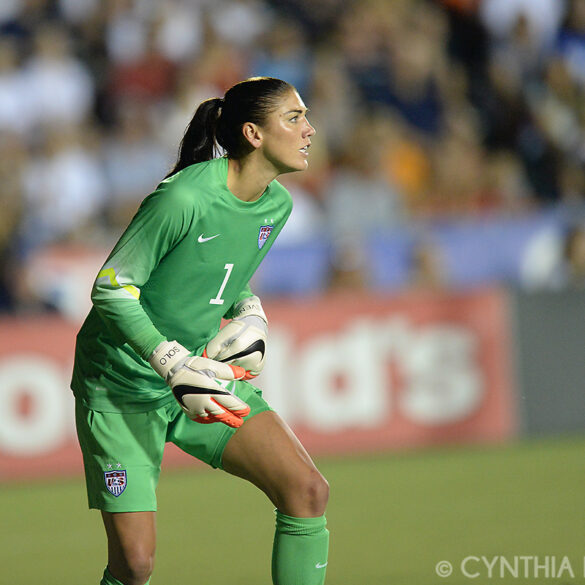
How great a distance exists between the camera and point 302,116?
382cm

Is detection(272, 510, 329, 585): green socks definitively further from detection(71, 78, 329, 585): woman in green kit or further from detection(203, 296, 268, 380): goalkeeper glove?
detection(203, 296, 268, 380): goalkeeper glove

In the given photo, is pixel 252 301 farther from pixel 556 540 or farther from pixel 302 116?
pixel 556 540

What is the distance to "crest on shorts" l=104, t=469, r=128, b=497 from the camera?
377 centimetres

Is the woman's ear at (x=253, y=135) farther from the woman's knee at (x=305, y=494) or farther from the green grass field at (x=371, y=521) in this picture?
the green grass field at (x=371, y=521)

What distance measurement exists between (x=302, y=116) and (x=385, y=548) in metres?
2.51

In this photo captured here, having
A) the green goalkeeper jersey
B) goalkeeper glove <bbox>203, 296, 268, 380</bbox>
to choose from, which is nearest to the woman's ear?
the green goalkeeper jersey

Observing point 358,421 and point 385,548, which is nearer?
point 385,548

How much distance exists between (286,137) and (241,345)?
2.38 feet

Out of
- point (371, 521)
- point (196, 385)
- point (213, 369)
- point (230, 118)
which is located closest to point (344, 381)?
point (371, 521)

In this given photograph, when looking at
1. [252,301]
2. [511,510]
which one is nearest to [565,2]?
[511,510]

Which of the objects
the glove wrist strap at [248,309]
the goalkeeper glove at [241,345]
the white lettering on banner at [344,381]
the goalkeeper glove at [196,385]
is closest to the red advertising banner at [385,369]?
the white lettering on banner at [344,381]

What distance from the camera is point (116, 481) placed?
378 centimetres

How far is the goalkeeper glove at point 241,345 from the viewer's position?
3896 mm

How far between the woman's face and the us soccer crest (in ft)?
0.77
